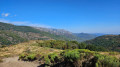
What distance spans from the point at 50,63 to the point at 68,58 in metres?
3.18

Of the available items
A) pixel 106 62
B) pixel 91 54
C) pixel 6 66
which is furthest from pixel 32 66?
pixel 106 62

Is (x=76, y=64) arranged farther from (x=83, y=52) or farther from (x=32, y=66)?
(x=32, y=66)

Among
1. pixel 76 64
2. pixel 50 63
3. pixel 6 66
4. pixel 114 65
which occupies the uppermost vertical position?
pixel 114 65

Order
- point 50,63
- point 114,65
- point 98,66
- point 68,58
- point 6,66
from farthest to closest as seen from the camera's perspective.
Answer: point 6,66, point 50,63, point 68,58, point 98,66, point 114,65

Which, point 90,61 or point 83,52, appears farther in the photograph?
point 83,52

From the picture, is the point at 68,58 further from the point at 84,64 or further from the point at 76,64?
the point at 84,64

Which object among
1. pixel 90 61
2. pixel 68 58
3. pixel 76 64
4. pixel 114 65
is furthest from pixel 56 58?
pixel 114 65

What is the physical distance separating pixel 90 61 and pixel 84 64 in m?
0.66

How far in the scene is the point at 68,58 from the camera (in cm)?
923

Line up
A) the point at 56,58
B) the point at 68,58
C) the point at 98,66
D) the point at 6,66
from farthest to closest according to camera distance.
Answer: the point at 6,66 < the point at 56,58 < the point at 68,58 < the point at 98,66

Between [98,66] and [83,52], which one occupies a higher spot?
[83,52]

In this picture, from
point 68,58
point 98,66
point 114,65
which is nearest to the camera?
point 114,65

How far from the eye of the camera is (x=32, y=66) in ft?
40.2

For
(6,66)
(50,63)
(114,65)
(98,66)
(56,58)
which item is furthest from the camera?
(6,66)
